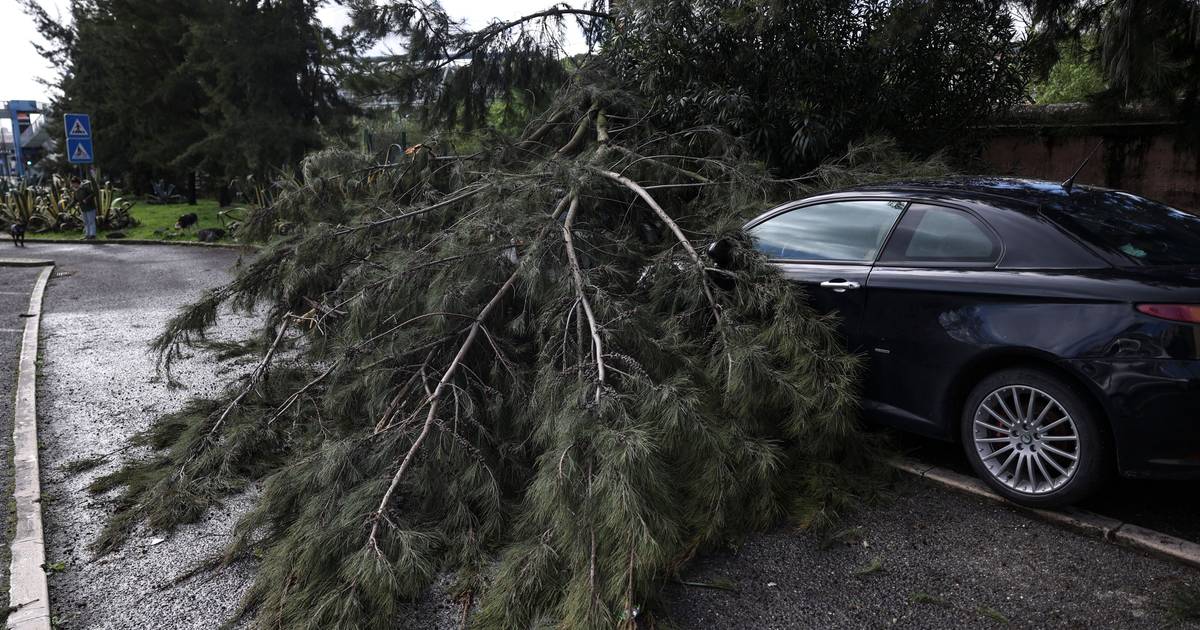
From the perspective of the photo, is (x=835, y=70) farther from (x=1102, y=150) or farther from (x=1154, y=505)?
(x=1154, y=505)

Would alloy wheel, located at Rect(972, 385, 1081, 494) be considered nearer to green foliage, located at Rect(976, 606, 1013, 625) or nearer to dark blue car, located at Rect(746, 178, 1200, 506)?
dark blue car, located at Rect(746, 178, 1200, 506)

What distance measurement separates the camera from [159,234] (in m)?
19.2

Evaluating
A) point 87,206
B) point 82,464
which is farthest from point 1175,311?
point 87,206

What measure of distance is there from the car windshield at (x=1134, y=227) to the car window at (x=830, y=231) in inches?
32.6

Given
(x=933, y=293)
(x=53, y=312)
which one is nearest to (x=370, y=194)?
(x=933, y=293)

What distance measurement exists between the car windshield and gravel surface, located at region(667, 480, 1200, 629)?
131cm

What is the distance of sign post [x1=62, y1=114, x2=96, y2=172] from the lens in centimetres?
1761

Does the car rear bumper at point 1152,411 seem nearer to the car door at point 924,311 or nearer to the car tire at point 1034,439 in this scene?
the car tire at point 1034,439

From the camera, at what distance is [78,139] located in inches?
697

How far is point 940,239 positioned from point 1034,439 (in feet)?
3.57

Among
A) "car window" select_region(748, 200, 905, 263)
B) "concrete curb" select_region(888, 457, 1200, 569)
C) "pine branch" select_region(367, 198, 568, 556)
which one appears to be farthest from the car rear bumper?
"pine branch" select_region(367, 198, 568, 556)

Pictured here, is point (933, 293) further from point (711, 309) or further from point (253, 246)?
point (253, 246)

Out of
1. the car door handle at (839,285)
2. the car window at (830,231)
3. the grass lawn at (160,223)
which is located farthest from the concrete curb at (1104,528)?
the grass lawn at (160,223)

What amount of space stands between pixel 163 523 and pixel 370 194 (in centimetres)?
370
